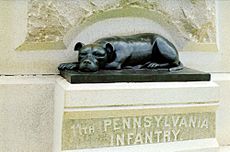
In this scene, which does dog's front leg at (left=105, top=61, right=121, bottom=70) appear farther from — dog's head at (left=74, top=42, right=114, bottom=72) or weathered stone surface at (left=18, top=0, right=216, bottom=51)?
weathered stone surface at (left=18, top=0, right=216, bottom=51)

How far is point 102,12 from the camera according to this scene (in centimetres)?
153

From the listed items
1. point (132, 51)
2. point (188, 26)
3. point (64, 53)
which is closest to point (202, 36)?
point (188, 26)

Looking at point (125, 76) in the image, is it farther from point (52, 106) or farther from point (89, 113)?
point (52, 106)

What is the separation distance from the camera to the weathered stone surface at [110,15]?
147cm

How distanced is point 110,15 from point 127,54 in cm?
22

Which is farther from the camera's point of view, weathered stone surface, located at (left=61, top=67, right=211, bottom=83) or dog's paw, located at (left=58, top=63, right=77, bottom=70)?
dog's paw, located at (left=58, top=63, right=77, bottom=70)

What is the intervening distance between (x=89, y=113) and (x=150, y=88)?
0.23 m

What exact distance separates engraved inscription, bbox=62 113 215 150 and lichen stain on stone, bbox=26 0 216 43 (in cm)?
40

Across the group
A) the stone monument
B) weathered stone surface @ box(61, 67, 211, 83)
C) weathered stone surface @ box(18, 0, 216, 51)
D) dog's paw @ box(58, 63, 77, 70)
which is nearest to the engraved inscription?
the stone monument

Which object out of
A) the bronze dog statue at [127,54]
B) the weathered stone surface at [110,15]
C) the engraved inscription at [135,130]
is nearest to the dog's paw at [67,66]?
the bronze dog statue at [127,54]

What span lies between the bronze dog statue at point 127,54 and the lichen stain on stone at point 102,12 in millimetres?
126

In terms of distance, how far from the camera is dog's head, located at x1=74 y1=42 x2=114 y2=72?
1343 millimetres

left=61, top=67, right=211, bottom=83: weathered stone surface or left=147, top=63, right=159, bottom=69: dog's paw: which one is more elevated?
left=147, top=63, right=159, bottom=69: dog's paw

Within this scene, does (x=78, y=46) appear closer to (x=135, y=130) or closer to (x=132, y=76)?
(x=132, y=76)
